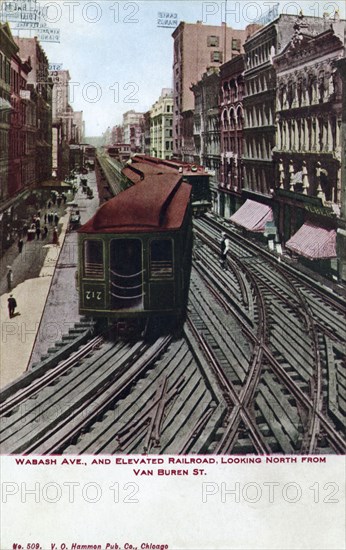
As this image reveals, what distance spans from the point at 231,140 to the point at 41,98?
133 inches

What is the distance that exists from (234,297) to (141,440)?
287cm

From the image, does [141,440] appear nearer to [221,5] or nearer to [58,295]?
[58,295]

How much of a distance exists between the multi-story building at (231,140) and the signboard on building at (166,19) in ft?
4.74

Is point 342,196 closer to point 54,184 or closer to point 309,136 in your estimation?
point 309,136

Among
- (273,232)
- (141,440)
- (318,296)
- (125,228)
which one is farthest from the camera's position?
(273,232)

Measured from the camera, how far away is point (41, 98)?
7.48 meters

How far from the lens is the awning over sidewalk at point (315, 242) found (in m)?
7.50

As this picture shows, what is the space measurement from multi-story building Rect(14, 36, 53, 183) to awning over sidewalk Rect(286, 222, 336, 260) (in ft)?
14.7

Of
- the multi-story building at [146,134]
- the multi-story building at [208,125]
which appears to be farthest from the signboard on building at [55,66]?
the multi-story building at [208,125]

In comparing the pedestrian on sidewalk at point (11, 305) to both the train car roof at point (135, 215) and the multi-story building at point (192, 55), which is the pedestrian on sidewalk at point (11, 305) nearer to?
the train car roof at point (135, 215)

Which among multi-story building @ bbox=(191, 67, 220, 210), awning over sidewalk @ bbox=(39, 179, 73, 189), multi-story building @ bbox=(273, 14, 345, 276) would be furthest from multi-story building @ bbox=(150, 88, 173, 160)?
multi-story building @ bbox=(273, 14, 345, 276)

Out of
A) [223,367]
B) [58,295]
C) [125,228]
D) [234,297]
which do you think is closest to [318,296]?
[234,297]

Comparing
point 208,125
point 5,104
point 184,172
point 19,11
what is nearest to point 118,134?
point 184,172

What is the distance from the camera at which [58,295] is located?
7.14 meters
